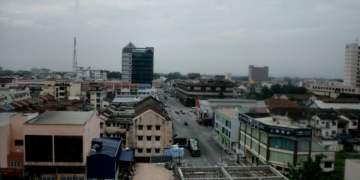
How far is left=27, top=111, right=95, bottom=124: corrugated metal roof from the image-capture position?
11.6m

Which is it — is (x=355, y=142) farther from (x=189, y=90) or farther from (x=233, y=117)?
(x=189, y=90)

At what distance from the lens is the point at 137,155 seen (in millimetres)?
16578

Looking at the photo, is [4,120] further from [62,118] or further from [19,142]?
[62,118]

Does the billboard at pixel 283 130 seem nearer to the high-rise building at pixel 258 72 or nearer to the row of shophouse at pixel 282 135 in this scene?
the row of shophouse at pixel 282 135

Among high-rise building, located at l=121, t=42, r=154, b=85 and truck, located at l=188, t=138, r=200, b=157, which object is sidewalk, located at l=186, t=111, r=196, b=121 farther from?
high-rise building, located at l=121, t=42, r=154, b=85

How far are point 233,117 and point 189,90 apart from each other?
25911 mm

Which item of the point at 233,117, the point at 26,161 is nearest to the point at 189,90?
the point at 233,117

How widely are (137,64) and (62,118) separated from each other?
163ft

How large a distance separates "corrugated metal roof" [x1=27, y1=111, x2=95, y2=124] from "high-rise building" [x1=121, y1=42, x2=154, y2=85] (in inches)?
1895

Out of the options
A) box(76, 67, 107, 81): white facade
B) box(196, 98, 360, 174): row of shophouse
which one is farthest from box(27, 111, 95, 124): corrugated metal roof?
box(76, 67, 107, 81): white facade

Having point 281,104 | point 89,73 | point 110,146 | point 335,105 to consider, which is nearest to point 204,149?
point 110,146

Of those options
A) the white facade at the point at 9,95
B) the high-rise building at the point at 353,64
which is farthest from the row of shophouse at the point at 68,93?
the high-rise building at the point at 353,64

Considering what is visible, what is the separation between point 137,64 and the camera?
61.3 m

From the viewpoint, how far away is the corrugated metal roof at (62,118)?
11633mm
